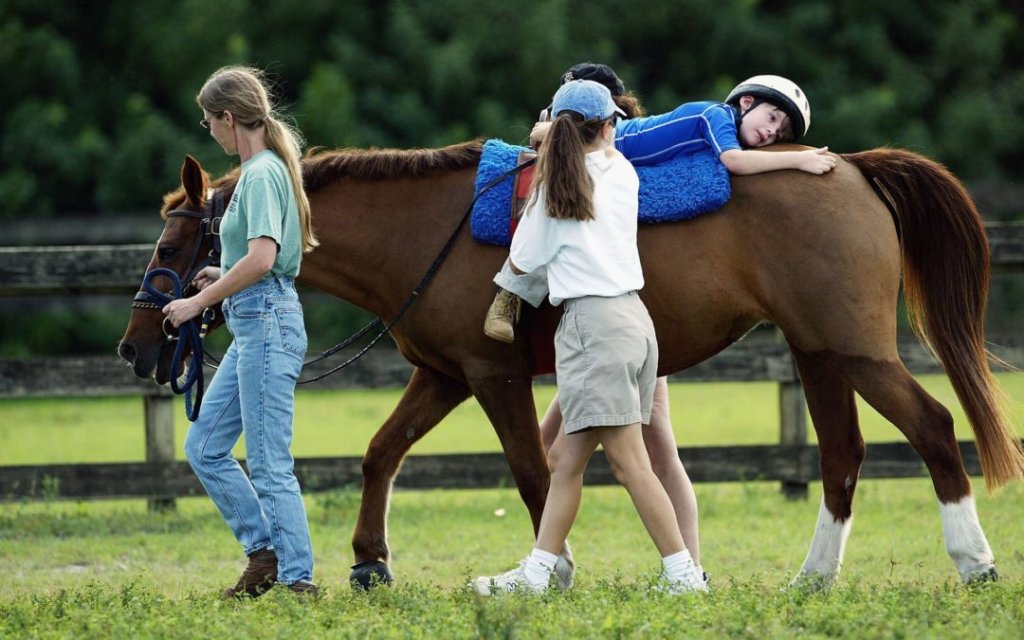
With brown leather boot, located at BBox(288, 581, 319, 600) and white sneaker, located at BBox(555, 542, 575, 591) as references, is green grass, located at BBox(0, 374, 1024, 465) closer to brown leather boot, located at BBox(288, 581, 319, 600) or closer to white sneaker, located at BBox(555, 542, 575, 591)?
white sneaker, located at BBox(555, 542, 575, 591)

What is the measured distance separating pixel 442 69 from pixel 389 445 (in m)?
15.3

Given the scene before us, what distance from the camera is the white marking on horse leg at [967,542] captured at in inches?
183

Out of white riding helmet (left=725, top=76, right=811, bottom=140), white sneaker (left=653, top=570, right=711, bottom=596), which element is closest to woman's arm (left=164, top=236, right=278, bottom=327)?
white sneaker (left=653, top=570, right=711, bottom=596)

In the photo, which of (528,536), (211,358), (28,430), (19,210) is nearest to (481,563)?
(528,536)

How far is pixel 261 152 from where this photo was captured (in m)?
4.53

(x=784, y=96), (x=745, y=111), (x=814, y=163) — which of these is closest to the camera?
(x=814, y=163)

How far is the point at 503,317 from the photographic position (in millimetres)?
4734

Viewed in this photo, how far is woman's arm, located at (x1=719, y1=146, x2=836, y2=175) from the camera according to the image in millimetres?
4906

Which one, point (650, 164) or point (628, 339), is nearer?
point (628, 339)

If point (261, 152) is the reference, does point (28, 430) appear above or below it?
below

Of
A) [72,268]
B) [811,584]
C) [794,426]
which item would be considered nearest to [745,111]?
[811,584]

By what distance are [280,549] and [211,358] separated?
1.06 meters

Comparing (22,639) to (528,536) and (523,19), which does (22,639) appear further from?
(523,19)

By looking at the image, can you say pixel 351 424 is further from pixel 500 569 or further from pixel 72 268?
pixel 500 569
